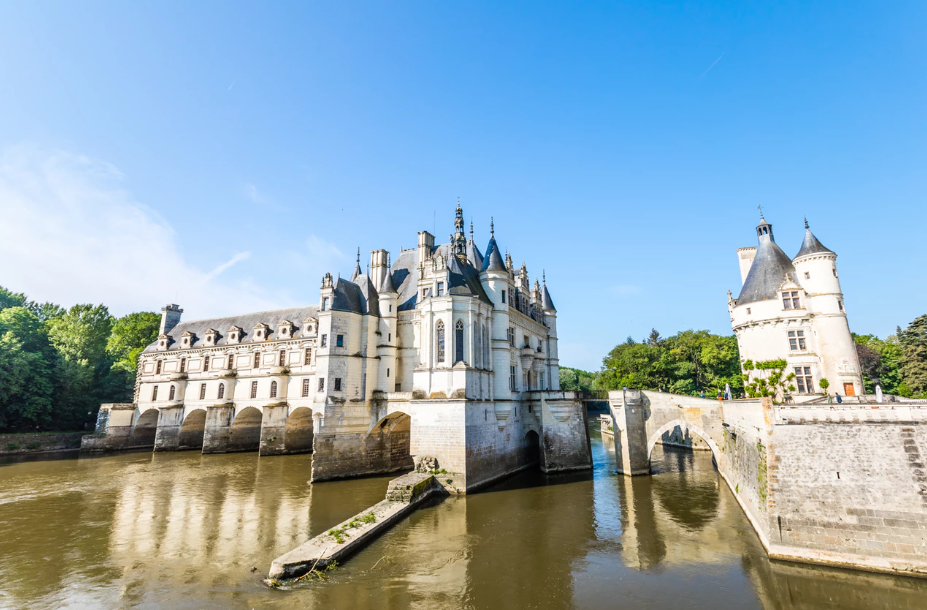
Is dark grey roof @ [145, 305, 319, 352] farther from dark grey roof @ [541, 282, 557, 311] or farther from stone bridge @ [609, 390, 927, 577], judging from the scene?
stone bridge @ [609, 390, 927, 577]

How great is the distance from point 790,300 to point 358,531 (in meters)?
25.3

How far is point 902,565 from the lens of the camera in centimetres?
1205

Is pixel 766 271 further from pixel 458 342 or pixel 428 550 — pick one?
pixel 428 550

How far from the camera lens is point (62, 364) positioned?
4419 centimetres

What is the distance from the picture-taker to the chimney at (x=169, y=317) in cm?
4728

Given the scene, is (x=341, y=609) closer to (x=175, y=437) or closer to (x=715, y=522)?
(x=715, y=522)

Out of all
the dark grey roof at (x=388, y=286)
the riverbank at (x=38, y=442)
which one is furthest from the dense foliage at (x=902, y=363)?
the riverbank at (x=38, y=442)

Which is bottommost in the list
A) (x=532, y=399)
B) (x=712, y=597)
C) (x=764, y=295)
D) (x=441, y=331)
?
(x=712, y=597)

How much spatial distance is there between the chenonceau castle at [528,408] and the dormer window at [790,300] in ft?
0.26

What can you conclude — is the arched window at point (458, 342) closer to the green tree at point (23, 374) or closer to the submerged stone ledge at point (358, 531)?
the submerged stone ledge at point (358, 531)

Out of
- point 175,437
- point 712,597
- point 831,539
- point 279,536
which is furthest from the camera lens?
point 175,437

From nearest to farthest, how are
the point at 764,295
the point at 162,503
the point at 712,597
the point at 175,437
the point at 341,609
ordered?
the point at 341,609
the point at 712,597
the point at 162,503
the point at 764,295
the point at 175,437

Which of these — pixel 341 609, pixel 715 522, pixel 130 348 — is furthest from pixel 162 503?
pixel 130 348

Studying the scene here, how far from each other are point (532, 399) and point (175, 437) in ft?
113
